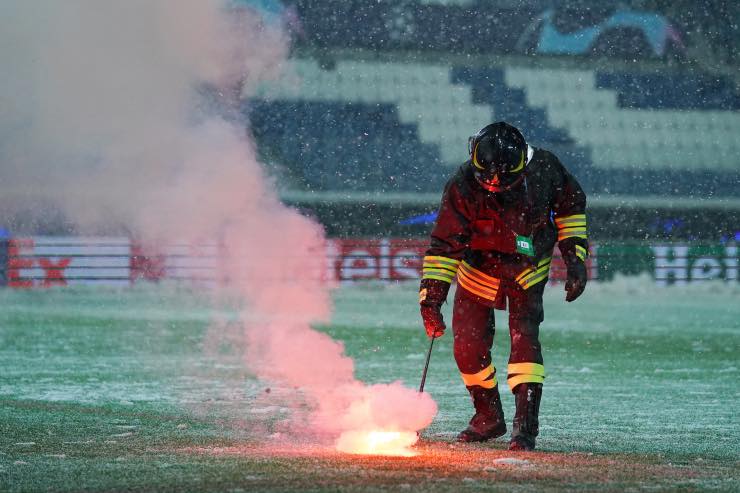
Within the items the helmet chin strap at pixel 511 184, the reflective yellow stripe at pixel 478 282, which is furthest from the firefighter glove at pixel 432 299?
the helmet chin strap at pixel 511 184

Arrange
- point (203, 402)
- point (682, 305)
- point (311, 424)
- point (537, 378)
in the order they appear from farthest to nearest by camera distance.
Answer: point (682, 305) < point (203, 402) < point (311, 424) < point (537, 378)

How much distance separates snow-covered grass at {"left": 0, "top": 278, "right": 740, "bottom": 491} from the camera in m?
4.21

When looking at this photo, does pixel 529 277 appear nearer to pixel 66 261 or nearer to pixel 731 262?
pixel 66 261

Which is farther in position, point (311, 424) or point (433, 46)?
point (433, 46)

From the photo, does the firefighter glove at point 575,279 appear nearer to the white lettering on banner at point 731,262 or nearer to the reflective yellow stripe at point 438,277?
the reflective yellow stripe at point 438,277

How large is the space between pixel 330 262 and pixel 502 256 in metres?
18.8

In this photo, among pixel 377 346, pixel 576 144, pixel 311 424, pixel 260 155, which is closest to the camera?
pixel 311 424

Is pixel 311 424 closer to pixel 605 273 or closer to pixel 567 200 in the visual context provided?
pixel 567 200

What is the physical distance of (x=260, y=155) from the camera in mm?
26266

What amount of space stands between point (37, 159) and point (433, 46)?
10437 millimetres

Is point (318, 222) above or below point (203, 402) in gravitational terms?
above

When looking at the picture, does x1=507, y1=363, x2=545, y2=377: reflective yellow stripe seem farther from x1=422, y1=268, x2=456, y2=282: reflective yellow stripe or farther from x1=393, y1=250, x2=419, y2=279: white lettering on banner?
x1=393, y1=250, x2=419, y2=279: white lettering on banner

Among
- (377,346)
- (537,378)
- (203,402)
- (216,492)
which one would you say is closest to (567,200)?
(537,378)

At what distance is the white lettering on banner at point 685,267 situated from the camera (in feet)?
77.0
